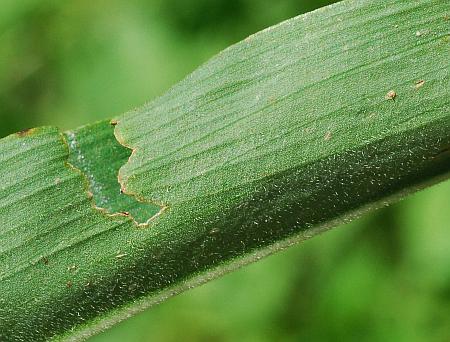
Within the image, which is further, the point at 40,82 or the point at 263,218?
the point at 40,82

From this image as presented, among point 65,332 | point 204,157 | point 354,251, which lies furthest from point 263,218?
point 354,251

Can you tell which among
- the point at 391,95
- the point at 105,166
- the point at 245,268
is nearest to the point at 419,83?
the point at 391,95

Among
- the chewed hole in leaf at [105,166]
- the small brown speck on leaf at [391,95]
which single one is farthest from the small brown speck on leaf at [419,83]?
Result: the chewed hole in leaf at [105,166]

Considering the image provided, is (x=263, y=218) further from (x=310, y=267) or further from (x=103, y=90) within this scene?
(x=103, y=90)

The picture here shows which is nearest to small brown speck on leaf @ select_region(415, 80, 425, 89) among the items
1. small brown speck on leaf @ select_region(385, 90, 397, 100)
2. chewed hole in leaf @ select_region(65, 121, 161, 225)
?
small brown speck on leaf @ select_region(385, 90, 397, 100)

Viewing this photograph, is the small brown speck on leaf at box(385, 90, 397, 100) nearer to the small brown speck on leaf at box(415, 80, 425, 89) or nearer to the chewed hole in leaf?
the small brown speck on leaf at box(415, 80, 425, 89)

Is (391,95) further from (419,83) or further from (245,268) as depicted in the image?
(245,268)

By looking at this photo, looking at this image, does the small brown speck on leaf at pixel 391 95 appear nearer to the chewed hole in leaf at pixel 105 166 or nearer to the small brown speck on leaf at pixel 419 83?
the small brown speck on leaf at pixel 419 83
